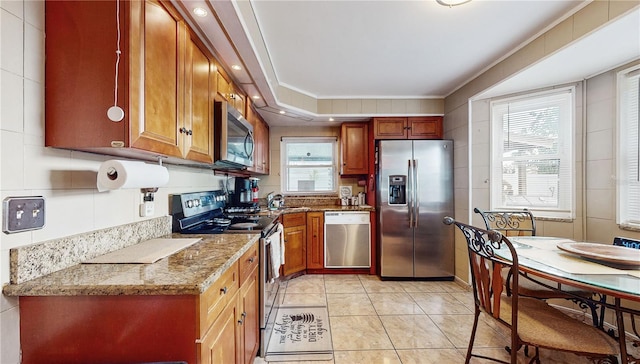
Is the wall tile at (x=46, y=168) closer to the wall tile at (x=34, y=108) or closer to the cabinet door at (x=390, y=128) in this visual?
the wall tile at (x=34, y=108)

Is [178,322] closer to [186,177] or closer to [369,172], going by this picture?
[186,177]

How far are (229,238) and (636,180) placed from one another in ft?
10.2

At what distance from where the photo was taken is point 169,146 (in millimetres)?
1236

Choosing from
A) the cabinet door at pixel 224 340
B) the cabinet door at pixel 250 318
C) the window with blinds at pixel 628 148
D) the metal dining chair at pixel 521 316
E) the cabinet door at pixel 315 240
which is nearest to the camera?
the cabinet door at pixel 224 340

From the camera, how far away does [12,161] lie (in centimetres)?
88

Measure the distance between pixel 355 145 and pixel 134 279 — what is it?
128 inches

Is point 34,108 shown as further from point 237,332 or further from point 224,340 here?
point 237,332

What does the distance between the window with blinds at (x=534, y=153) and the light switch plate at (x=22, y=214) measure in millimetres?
3541

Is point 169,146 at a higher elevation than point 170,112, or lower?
lower

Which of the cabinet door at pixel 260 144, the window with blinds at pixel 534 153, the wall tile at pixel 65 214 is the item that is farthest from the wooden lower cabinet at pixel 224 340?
the window with blinds at pixel 534 153

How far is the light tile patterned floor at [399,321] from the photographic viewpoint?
1880 millimetres

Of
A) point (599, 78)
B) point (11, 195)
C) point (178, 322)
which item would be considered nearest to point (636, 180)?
point (599, 78)

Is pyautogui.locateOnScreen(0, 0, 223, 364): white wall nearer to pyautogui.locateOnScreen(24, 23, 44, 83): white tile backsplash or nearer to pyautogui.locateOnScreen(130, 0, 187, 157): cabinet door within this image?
pyautogui.locateOnScreen(24, 23, 44, 83): white tile backsplash

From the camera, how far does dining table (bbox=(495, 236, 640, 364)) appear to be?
1147 mm
